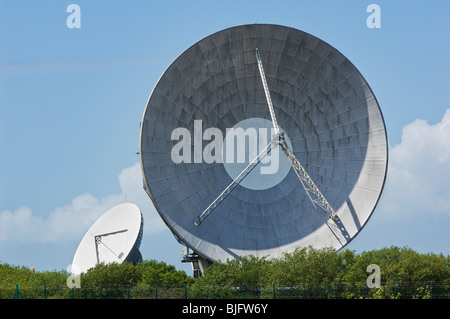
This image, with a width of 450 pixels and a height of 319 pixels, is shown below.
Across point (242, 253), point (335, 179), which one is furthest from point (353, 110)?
point (242, 253)

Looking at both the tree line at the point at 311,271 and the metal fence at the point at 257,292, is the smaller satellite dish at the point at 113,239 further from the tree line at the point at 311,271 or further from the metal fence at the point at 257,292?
the metal fence at the point at 257,292

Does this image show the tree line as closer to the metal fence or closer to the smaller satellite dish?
the metal fence

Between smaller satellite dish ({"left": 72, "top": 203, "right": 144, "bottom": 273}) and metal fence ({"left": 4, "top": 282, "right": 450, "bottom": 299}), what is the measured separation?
17.4m

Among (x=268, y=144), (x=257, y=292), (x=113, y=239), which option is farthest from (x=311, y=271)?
(x=113, y=239)

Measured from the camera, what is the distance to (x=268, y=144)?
61.9 metres

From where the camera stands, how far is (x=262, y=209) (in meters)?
62.2

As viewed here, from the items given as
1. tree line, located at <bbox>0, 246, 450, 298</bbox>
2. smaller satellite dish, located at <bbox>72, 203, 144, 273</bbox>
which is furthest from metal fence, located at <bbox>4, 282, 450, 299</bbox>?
smaller satellite dish, located at <bbox>72, 203, 144, 273</bbox>

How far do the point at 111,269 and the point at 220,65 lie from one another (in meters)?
20.2

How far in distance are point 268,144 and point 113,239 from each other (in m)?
20.8

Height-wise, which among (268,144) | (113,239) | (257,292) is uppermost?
(268,144)

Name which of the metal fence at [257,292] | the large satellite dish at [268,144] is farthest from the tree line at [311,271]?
the large satellite dish at [268,144]

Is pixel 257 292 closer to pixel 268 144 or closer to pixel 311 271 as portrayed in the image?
pixel 311 271
